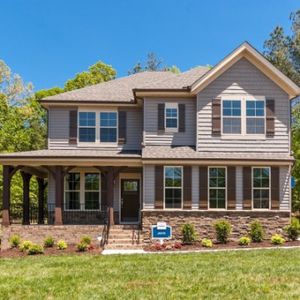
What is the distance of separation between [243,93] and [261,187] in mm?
3832

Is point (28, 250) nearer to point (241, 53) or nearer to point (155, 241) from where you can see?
point (155, 241)

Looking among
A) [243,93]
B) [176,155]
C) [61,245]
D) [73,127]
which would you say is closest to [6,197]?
[61,245]

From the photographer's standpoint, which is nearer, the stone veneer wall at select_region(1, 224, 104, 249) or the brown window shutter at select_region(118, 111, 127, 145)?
the stone veneer wall at select_region(1, 224, 104, 249)

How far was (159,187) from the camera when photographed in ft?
55.6

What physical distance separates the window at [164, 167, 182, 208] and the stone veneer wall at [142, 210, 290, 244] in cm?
39

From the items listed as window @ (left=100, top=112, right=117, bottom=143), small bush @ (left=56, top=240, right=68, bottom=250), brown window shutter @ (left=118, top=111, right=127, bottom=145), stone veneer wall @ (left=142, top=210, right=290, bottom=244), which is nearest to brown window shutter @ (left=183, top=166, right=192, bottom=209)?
stone veneer wall @ (left=142, top=210, right=290, bottom=244)

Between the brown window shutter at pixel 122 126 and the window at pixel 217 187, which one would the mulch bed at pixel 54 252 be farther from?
the brown window shutter at pixel 122 126

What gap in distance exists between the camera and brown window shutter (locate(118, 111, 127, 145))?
19.5m

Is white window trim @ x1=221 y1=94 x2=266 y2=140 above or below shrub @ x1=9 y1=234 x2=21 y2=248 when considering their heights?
above

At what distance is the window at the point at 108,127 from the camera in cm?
1952

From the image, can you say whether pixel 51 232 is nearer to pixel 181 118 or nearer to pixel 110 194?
pixel 110 194

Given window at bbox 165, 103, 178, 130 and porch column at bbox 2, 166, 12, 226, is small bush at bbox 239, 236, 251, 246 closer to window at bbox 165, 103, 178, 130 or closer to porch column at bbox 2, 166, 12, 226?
window at bbox 165, 103, 178, 130

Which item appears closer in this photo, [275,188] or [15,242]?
[15,242]

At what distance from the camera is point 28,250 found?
14344 millimetres
